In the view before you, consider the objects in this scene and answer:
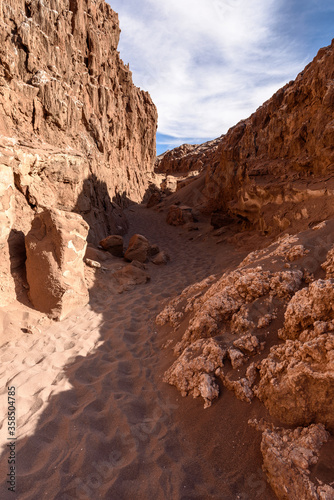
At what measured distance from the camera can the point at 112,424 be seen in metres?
2.07

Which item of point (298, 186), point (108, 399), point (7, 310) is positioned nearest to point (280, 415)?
point (108, 399)

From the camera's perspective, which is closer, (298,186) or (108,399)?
(108,399)

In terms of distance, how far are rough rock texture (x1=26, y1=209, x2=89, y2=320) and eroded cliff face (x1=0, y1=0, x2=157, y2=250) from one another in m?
0.60

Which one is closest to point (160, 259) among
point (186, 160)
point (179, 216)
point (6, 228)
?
point (6, 228)

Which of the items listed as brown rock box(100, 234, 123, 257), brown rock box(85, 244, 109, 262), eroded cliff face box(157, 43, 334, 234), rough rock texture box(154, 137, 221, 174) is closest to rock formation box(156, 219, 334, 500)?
eroded cliff face box(157, 43, 334, 234)

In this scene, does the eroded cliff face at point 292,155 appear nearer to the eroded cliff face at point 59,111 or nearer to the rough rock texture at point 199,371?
the rough rock texture at point 199,371

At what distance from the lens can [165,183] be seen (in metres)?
22.8

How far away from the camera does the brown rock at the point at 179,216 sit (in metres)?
13.0

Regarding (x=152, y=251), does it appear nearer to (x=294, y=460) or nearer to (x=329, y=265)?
(x=329, y=265)

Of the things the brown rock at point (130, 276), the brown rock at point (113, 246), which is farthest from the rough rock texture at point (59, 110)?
the brown rock at point (130, 276)

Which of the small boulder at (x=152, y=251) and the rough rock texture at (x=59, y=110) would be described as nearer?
the rough rock texture at (x=59, y=110)

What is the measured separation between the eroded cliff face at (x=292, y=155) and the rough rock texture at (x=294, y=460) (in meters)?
4.18

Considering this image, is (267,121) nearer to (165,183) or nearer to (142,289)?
(142,289)

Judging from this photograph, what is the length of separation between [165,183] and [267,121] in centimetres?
1525
